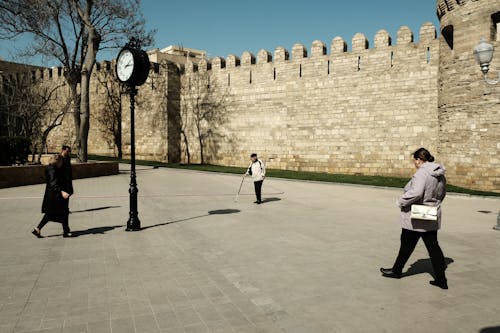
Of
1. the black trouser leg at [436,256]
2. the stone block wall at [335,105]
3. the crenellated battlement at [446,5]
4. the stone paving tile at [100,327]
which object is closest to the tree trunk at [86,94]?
the stone block wall at [335,105]

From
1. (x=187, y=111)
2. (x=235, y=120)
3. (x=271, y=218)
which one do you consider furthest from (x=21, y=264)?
(x=187, y=111)

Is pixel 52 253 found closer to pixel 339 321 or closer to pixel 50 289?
pixel 50 289

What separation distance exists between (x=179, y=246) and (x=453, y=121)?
1327cm

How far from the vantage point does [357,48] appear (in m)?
19.9

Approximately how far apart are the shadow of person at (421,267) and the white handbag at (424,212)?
0.95m

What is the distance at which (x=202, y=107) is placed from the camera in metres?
26.4

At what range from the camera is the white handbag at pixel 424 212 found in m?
4.45

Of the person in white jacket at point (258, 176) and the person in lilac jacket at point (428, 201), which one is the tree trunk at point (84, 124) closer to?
the person in white jacket at point (258, 176)

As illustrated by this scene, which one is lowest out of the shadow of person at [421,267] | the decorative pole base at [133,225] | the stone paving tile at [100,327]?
the shadow of person at [421,267]

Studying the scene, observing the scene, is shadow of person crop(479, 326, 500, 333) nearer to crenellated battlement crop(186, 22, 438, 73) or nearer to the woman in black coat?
the woman in black coat

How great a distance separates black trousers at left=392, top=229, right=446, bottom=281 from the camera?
4516 millimetres

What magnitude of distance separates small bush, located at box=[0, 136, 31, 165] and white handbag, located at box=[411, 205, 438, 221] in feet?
54.2

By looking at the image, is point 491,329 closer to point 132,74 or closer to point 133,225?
point 133,225

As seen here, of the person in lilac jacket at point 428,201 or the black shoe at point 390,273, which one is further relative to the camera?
the black shoe at point 390,273
